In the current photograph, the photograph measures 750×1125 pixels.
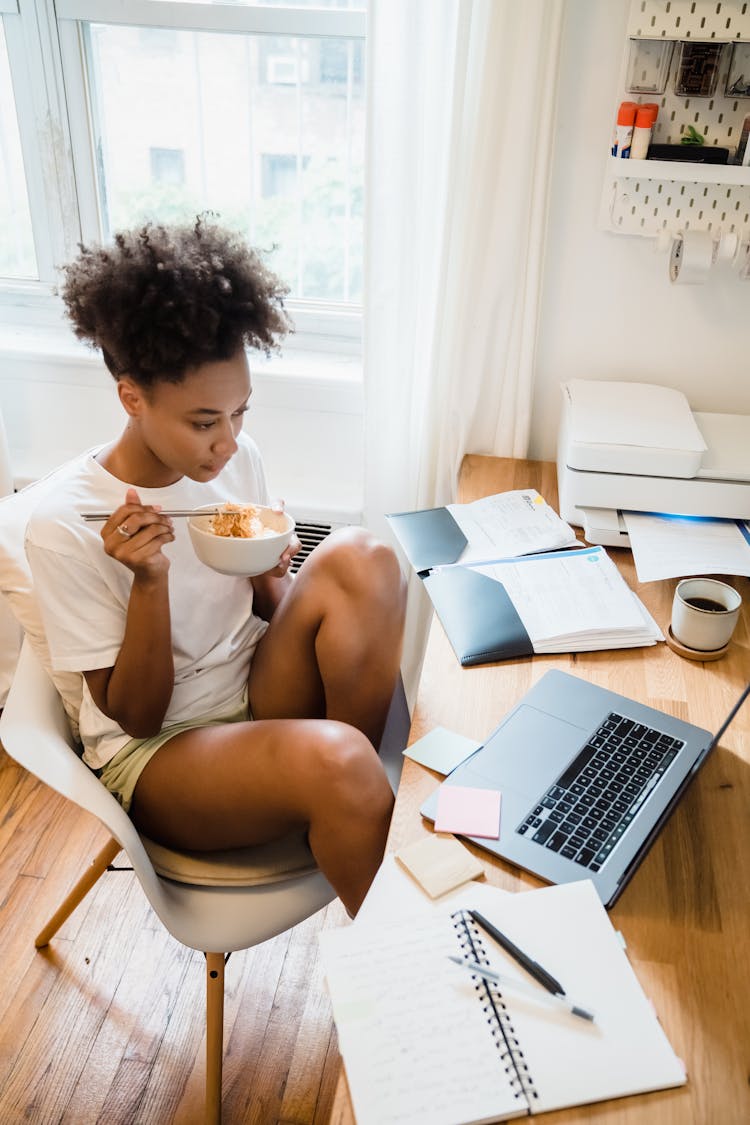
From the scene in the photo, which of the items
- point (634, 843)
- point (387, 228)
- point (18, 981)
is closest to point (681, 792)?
point (634, 843)

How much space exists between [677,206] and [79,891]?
1547mm

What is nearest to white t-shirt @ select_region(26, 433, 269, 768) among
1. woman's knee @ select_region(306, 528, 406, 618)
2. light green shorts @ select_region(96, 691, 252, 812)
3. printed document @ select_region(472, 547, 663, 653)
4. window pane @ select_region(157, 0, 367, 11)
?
light green shorts @ select_region(96, 691, 252, 812)

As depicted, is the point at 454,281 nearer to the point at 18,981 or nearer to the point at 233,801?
the point at 233,801

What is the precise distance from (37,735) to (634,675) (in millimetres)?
759

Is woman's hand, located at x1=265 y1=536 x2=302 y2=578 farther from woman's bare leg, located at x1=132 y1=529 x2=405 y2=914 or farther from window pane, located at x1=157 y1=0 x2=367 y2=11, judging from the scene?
window pane, located at x1=157 y1=0 x2=367 y2=11

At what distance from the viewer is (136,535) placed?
108 cm

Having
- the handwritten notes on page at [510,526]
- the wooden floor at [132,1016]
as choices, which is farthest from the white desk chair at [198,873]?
the handwritten notes on page at [510,526]

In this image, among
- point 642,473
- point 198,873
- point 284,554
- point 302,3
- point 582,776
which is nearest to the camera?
point 582,776

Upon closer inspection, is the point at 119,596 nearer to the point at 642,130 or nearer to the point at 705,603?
the point at 705,603

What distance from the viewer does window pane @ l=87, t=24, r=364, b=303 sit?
185cm

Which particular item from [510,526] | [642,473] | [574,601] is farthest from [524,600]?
[642,473]

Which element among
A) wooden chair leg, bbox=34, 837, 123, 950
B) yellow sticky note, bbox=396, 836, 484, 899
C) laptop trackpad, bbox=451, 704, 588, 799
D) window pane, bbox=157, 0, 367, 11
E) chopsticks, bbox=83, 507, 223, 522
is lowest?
wooden chair leg, bbox=34, 837, 123, 950

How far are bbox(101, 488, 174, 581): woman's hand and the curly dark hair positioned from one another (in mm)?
161

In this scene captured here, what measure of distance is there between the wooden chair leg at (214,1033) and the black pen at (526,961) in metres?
0.50
